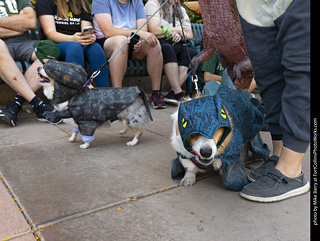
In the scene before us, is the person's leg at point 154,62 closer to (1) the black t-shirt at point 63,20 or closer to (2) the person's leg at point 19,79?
(1) the black t-shirt at point 63,20

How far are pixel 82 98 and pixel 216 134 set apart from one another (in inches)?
62.5

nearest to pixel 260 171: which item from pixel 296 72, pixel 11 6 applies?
pixel 296 72

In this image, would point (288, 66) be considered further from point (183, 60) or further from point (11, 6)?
point (11, 6)

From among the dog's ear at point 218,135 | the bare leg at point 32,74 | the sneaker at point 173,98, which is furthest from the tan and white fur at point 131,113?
the sneaker at point 173,98

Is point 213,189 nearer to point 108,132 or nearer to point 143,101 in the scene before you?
point 143,101

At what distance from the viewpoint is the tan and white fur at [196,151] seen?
1.69 m

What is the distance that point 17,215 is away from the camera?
67.6 inches

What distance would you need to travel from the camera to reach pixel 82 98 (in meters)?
2.86

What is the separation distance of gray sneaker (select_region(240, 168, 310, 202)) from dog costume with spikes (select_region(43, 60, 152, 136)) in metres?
1.53

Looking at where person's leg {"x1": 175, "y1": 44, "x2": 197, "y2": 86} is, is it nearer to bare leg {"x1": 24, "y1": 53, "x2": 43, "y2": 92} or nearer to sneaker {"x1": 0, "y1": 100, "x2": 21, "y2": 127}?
bare leg {"x1": 24, "y1": 53, "x2": 43, "y2": 92}

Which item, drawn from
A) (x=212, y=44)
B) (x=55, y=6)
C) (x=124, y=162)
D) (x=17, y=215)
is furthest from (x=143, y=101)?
(x=55, y=6)

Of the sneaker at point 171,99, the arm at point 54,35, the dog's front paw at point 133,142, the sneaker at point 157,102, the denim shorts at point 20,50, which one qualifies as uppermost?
the arm at point 54,35

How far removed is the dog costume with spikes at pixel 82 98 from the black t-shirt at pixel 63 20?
181cm

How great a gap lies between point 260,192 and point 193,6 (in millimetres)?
5587
